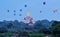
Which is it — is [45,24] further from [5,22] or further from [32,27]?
[5,22]

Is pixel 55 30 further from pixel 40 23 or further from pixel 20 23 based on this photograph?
pixel 20 23

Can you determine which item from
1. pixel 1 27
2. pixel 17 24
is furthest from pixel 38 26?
pixel 1 27

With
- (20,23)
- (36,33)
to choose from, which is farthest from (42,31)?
(20,23)

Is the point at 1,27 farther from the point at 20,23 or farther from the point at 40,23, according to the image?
the point at 40,23

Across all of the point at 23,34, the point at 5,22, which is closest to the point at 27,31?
the point at 23,34

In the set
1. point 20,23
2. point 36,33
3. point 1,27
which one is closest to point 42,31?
point 36,33

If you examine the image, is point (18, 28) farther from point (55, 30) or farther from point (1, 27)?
point (55, 30)
